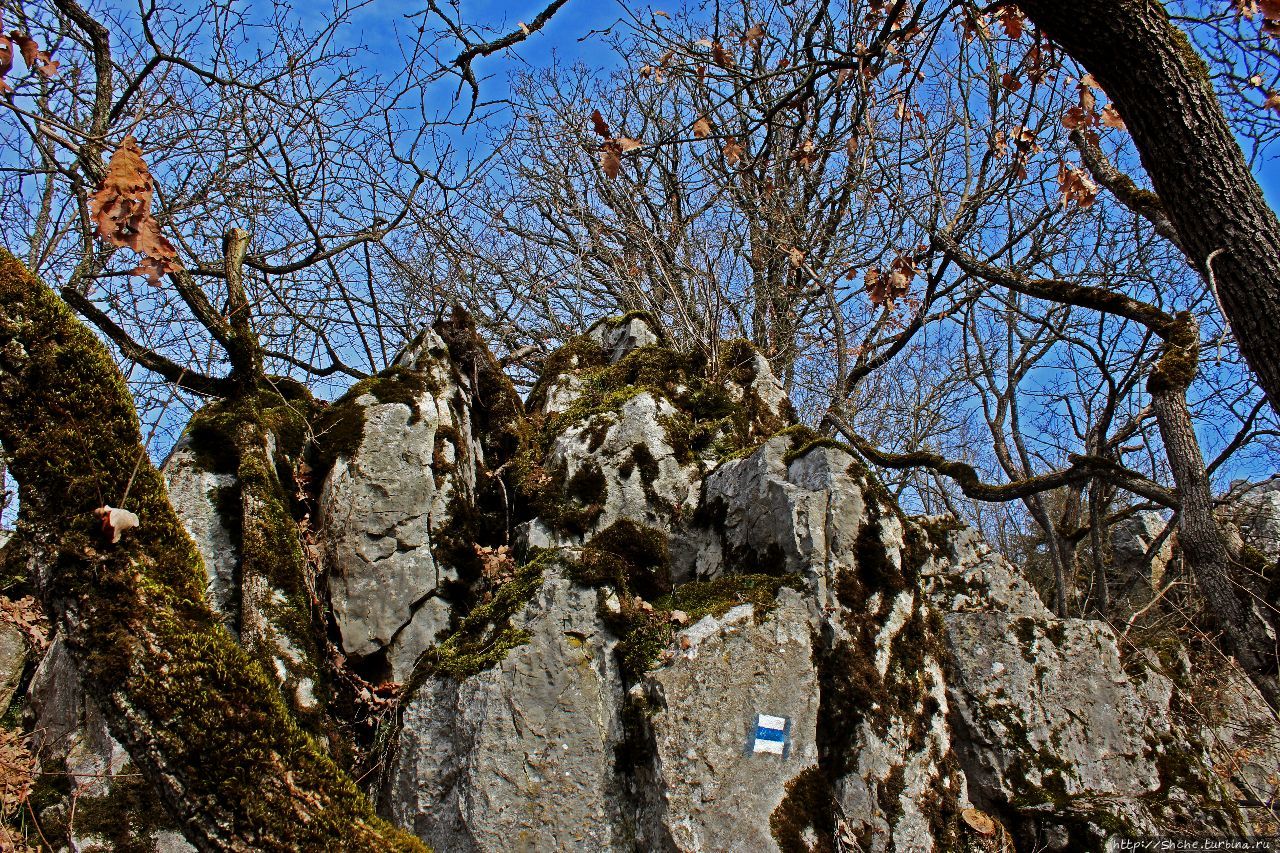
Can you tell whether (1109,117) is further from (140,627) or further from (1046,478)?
(140,627)

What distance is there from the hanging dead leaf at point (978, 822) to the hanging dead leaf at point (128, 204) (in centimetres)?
534

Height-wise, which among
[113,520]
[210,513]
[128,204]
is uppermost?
[128,204]

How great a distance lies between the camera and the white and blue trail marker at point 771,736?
4.19m

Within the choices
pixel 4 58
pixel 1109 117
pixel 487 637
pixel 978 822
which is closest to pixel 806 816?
pixel 978 822

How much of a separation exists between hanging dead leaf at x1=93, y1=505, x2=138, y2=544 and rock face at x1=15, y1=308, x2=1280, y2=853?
A: 2573 millimetres

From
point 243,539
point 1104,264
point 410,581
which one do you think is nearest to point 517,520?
point 410,581

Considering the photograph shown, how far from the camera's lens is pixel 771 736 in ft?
13.9

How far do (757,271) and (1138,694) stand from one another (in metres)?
6.75

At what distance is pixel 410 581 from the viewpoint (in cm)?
569

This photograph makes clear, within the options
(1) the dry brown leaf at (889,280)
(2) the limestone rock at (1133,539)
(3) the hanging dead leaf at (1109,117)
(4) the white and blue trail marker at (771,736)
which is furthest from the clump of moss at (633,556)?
(2) the limestone rock at (1133,539)

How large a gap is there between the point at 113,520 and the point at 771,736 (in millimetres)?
3483

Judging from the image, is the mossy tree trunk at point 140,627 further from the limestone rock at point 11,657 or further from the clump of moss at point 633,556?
the limestone rock at point 11,657

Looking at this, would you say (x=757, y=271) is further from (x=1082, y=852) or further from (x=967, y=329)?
(x=1082, y=852)

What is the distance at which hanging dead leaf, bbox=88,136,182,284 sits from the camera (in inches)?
106
